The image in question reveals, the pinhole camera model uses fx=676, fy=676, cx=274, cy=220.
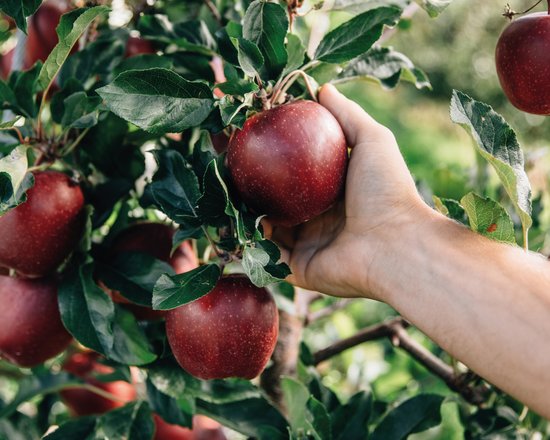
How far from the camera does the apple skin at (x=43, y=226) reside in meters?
0.77

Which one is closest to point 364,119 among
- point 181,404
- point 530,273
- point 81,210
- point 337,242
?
point 337,242

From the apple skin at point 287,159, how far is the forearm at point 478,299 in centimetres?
12

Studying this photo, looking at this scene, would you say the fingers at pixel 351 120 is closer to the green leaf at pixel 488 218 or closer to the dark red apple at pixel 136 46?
the green leaf at pixel 488 218

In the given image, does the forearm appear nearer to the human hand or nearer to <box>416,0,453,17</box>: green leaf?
the human hand

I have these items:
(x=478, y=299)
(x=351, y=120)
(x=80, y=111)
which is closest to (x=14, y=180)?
(x=80, y=111)

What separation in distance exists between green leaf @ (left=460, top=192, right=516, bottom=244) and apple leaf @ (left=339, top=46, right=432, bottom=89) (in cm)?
25

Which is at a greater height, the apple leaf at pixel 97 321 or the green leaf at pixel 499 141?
the green leaf at pixel 499 141

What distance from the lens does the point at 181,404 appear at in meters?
0.95

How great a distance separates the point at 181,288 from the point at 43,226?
0.67 ft

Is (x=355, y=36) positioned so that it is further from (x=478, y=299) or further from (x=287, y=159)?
(x=478, y=299)

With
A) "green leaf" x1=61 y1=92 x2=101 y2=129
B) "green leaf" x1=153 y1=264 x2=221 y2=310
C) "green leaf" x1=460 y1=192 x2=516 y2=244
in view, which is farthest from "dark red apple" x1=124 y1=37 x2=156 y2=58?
"green leaf" x1=460 y1=192 x2=516 y2=244

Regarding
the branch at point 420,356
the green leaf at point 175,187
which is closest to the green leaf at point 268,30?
the green leaf at point 175,187

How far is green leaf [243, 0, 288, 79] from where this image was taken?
71 centimetres

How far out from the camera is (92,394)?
3.94 ft
